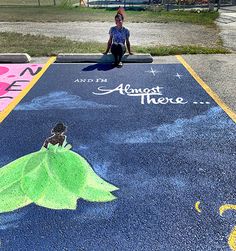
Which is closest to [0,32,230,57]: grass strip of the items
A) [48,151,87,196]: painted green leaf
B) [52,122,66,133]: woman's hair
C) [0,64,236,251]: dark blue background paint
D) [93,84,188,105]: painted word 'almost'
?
[0,64,236,251]: dark blue background paint

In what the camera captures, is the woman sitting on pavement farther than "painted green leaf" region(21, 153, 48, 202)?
Yes

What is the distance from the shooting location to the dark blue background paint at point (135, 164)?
10.9 ft

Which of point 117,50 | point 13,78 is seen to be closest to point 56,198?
point 13,78

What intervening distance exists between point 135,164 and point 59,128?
1.72 metres

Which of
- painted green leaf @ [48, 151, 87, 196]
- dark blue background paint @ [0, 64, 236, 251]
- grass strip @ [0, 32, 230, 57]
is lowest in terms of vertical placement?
grass strip @ [0, 32, 230, 57]

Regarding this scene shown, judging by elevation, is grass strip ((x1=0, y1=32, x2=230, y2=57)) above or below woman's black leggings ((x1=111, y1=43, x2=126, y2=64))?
below

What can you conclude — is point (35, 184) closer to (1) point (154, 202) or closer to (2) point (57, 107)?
(1) point (154, 202)

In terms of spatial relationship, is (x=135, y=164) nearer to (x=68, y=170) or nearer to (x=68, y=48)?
(x=68, y=170)

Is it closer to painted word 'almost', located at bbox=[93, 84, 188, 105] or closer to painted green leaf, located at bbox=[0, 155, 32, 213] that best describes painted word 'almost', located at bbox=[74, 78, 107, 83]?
painted word 'almost', located at bbox=[93, 84, 188, 105]

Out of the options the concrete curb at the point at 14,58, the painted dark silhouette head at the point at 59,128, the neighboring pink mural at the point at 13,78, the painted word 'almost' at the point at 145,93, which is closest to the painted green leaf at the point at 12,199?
the painted dark silhouette head at the point at 59,128

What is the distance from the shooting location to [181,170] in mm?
4371

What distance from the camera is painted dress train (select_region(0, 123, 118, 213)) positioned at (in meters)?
3.84

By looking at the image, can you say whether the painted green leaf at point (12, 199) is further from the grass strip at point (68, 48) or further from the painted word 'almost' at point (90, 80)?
the grass strip at point (68, 48)

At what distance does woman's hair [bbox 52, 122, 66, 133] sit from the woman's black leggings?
4008 millimetres
